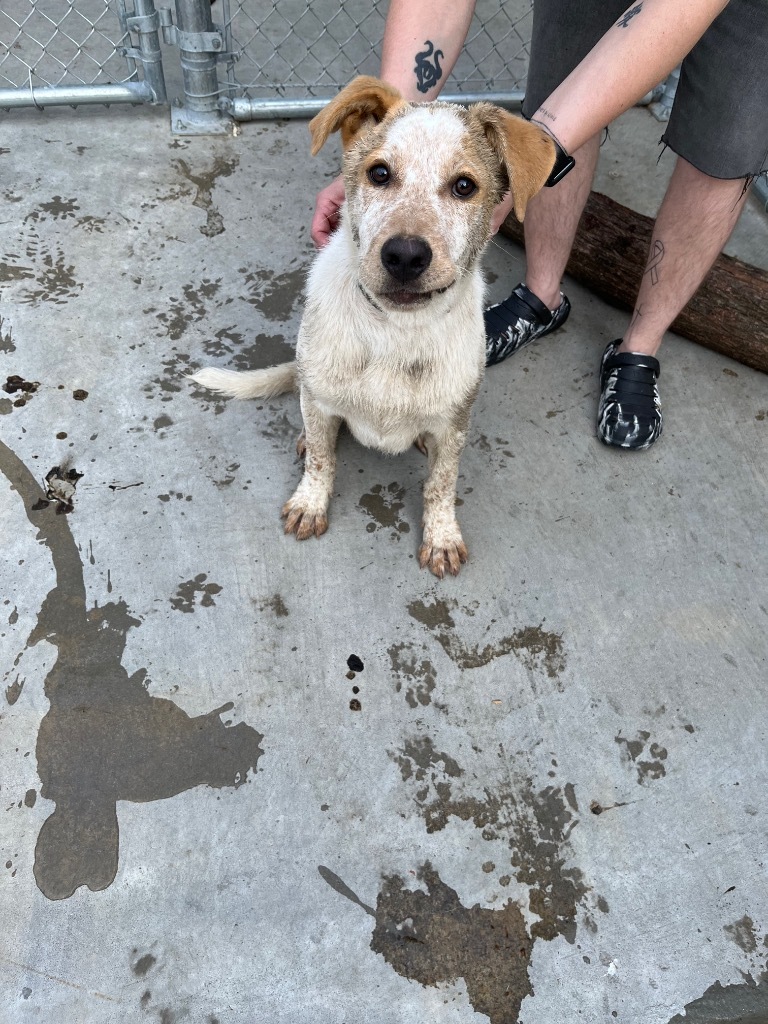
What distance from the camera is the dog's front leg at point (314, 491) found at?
2.16m

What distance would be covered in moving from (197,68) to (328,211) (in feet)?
6.14

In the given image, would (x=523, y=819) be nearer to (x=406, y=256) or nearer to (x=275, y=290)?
(x=406, y=256)

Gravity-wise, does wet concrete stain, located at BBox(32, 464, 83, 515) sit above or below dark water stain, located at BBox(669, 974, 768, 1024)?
above

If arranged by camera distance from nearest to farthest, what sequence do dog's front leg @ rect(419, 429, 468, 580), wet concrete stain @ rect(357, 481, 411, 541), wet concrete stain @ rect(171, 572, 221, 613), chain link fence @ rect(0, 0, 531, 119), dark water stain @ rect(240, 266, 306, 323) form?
wet concrete stain @ rect(171, 572, 221, 613) → dog's front leg @ rect(419, 429, 468, 580) → wet concrete stain @ rect(357, 481, 411, 541) → dark water stain @ rect(240, 266, 306, 323) → chain link fence @ rect(0, 0, 531, 119)

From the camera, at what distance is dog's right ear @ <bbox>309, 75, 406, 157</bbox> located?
1.64m

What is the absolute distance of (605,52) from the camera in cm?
184

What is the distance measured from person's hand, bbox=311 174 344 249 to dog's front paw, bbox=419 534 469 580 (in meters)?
0.96

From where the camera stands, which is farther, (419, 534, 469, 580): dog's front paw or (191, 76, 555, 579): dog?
(419, 534, 469, 580): dog's front paw

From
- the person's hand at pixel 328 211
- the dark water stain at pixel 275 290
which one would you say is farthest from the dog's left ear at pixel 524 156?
the dark water stain at pixel 275 290

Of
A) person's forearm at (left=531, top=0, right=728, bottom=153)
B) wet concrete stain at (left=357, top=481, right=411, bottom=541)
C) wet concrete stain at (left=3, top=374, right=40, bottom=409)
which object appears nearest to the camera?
person's forearm at (left=531, top=0, right=728, bottom=153)

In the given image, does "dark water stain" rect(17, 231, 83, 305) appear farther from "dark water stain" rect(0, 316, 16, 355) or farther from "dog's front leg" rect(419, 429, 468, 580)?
"dog's front leg" rect(419, 429, 468, 580)

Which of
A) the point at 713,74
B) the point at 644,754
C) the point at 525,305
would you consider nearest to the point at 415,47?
the point at 713,74

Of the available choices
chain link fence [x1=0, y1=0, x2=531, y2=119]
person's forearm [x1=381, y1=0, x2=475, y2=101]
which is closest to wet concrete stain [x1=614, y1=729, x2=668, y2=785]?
person's forearm [x1=381, y1=0, x2=475, y2=101]

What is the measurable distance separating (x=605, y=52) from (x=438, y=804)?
1.94 m
